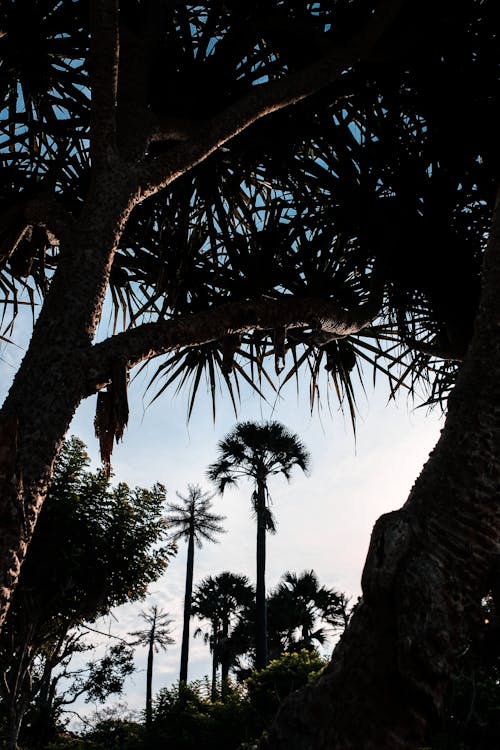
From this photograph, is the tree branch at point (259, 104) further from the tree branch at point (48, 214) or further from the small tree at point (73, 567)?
the small tree at point (73, 567)

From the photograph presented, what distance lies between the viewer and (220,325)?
2.42 m

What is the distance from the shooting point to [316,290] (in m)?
3.57

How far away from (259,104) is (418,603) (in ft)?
7.86

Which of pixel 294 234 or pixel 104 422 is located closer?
pixel 104 422

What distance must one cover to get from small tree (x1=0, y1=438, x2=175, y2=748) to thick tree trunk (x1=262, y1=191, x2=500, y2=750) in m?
9.95

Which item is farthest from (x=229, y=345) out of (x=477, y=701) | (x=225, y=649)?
(x=225, y=649)

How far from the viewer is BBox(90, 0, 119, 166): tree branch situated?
2.15 meters

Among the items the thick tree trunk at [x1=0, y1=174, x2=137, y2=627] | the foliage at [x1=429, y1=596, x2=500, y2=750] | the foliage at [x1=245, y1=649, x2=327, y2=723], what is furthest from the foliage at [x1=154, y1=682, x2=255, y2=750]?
the thick tree trunk at [x1=0, y1=174, x2=137, y2=627]

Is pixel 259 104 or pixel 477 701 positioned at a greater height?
pixel 259 104

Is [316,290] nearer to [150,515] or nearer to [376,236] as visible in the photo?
[376,236]

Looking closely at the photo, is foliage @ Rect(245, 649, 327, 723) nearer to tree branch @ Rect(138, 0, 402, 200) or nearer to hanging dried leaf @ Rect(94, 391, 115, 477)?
hanging dried leaf @ Rect(94, 391, 115, 477)

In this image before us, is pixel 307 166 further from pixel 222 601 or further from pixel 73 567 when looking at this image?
pixel 222 601

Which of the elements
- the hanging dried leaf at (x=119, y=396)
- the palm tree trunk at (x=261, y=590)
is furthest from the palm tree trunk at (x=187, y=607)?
the hanging dried leaf at (x=119, y=396)

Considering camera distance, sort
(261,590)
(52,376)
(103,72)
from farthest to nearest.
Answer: (261,590) < (103,72) < (52,376)
